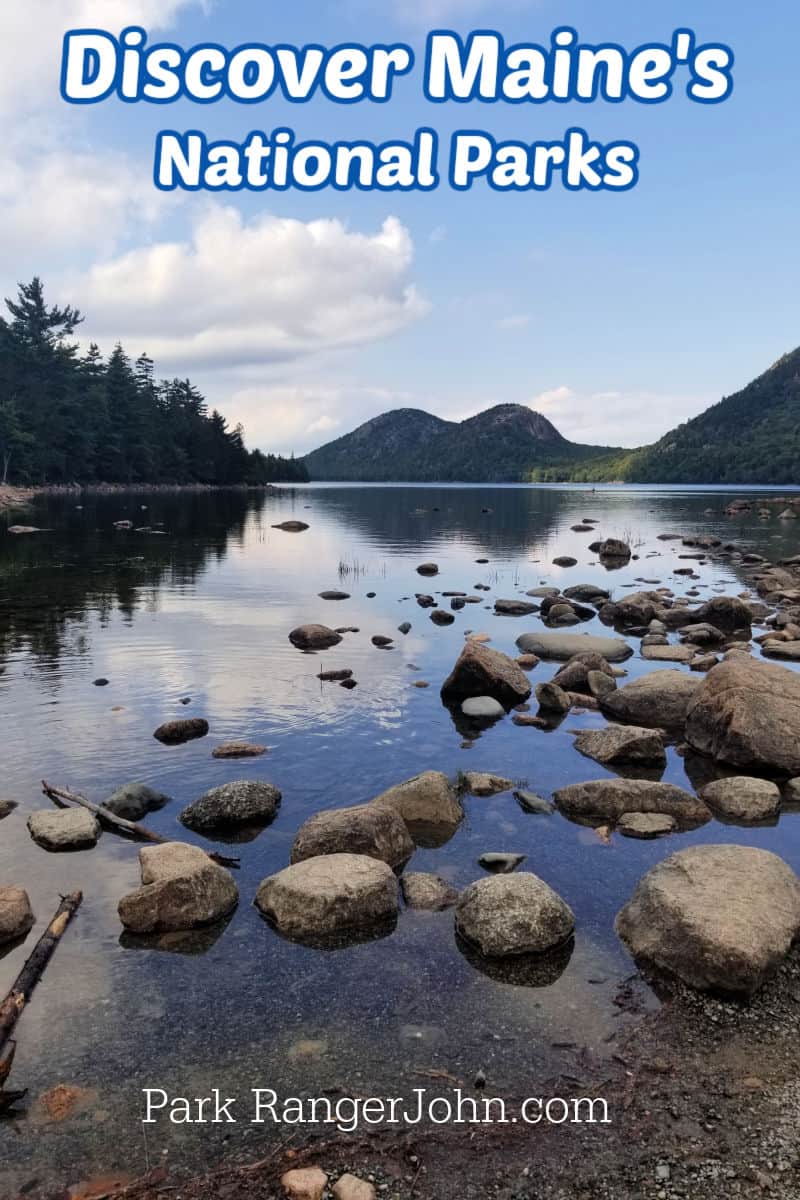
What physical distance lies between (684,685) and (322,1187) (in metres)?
13.5

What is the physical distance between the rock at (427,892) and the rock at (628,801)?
10.1 feet

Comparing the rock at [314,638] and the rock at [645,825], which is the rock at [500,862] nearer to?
the rock at [645,825]

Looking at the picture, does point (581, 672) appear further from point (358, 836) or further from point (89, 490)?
point (89, 490)

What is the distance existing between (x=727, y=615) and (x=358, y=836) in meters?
20.3

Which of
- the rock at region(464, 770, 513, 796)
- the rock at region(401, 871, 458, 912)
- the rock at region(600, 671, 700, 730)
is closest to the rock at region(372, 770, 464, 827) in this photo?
the rock at region(464, 770, 513, 796)

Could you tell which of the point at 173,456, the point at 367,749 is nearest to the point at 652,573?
the point at 367,749

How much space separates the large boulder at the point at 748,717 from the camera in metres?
13.6

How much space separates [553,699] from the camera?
56.4 ft

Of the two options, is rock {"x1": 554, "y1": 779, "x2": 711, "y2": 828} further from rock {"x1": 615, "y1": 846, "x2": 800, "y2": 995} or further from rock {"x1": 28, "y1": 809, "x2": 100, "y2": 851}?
rock {"x1": 28, "y1": 809, "x2": 100, "y2": 851}

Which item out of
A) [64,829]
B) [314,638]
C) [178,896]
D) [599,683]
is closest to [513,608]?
[314,638]

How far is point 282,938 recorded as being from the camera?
8.62m

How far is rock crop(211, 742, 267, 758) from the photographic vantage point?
14203mm

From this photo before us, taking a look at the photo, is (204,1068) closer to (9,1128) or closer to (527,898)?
(9,1128)

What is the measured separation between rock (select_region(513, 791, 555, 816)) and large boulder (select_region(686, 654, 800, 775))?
13.5 ft
